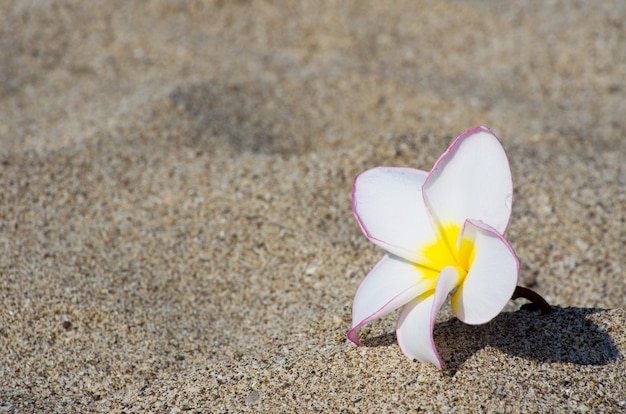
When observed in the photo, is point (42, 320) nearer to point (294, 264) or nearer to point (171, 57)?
point (294, 264)

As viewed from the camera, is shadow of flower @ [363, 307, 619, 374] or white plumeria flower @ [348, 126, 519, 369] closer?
white plumeria flower @ [348, 126, 519, 369]

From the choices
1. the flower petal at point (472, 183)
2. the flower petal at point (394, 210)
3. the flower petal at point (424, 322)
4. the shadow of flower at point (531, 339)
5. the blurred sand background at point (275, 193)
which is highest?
Result: the flower petal at point (472, 183)

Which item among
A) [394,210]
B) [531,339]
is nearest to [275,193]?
[394,210]

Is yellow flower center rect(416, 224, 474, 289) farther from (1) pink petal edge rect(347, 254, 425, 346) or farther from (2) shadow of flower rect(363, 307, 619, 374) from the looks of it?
(2) shadow of flower rect(363, 307, 619, 374)

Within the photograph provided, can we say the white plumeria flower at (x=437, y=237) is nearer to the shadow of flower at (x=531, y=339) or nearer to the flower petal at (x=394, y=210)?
the flower petal at (x=394, y=210)

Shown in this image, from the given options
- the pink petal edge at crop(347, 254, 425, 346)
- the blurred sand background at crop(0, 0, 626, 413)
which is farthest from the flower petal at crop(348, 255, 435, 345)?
the blurred sand background at crop(0, 0, 626, 413)

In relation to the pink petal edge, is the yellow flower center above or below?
above

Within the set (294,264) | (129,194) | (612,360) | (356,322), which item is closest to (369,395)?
(356,322)

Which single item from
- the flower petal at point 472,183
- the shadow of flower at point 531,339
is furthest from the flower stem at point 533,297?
the flower petal at point 472,183
